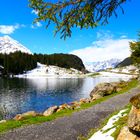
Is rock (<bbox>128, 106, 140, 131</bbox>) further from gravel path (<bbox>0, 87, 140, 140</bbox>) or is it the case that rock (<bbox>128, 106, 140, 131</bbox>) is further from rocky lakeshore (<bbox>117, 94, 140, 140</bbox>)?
gravel path (<bbox>0, 87, 140, 140</bbox>)

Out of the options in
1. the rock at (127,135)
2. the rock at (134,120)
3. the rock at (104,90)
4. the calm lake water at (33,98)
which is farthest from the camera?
the calm lake water at (33,98)

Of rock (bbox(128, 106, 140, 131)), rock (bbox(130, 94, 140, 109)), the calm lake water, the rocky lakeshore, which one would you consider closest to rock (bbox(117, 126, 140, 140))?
the rocky lakeshore

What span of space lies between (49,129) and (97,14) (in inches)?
553

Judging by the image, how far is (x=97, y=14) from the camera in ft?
55.0

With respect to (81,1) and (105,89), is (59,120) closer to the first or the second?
(81,1)

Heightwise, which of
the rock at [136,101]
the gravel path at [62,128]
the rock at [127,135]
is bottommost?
the gravel path at [62,128]

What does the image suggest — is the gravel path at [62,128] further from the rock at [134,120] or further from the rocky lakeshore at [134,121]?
the rock at [134,120]

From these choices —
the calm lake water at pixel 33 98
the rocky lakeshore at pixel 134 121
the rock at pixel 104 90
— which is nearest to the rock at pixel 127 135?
the rocky lakeshore at pixel 134 121

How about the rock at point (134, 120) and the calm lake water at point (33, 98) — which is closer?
the rock at point (134, 120)

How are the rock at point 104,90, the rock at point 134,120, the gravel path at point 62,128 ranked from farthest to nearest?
1. the rock at point 104,90
2. the gravel path at point 62,128
3. the rock at point 134,120

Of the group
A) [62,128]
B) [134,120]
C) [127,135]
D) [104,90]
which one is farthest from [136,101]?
[104,90]

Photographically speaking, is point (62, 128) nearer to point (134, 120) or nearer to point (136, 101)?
point (134, 120)

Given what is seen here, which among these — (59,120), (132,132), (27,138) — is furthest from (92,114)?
(132,132)

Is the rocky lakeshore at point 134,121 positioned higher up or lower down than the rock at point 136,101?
lower down
